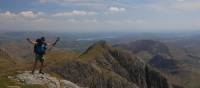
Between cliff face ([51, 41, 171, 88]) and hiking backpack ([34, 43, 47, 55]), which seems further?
cliff face ([51, 41, 171, 88])

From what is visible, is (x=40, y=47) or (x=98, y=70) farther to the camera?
(x=98, y=70)

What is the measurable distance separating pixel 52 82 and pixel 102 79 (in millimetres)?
124100

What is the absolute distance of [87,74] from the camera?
510ft

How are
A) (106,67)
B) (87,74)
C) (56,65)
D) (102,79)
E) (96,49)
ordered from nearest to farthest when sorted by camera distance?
(56,65) < (87,74) < (102,79) < (106,67) < (96,49)

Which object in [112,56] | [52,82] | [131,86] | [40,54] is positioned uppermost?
[40,54]

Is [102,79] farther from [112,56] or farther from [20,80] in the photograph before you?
[20,80]

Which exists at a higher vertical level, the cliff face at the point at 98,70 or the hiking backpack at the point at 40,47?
the hiking backpack at the point at 40,47

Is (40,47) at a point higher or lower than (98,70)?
higher

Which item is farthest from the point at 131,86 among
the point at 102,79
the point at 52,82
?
the point at 52,82

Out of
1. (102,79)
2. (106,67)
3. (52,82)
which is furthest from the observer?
(106,67)

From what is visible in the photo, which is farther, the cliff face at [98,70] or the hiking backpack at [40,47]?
the cliff face at [98,70]

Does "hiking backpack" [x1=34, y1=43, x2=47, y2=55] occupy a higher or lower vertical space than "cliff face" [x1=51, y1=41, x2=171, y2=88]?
higher

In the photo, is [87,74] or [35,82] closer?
[35,82]

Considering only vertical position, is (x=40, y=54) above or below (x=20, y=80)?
above
